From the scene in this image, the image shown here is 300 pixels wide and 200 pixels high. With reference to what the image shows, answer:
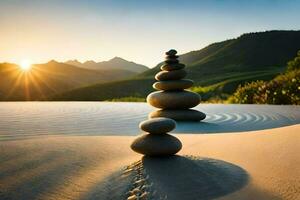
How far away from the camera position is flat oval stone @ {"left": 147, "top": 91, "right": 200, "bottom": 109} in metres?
10.7

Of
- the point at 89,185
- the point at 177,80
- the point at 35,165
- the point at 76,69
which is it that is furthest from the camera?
the point at 76,69

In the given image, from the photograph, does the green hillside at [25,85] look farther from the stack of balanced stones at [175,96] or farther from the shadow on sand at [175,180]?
the shadow on sand at [175,180]

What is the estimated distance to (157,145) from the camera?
16.6 feet

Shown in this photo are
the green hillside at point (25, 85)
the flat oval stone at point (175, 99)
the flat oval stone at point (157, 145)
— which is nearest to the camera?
the flat oval stone at point (157, 145)

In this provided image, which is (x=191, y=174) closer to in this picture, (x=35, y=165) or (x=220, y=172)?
(x=220, y=172)

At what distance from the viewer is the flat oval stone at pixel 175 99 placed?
10719mm

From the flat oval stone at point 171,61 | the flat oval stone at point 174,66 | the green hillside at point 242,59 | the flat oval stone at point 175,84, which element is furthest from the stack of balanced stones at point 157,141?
the green hillside at point 242,59

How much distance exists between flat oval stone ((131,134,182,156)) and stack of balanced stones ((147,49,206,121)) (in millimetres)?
5485

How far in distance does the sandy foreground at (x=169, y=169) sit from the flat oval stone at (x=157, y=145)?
0.17m

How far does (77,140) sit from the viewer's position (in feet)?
22.7

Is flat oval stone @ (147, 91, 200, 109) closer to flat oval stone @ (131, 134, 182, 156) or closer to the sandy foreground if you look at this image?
the sandy foreground

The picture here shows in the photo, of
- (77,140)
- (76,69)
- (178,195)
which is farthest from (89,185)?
(76,69)

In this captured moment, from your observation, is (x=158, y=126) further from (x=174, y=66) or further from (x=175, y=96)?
(x=174, y=66)

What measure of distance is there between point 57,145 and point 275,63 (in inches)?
4079
